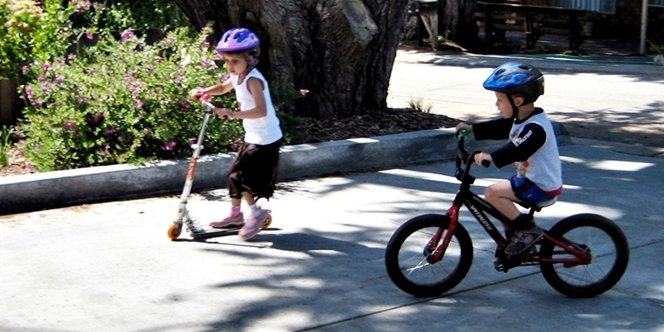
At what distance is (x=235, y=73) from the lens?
7.31 meters

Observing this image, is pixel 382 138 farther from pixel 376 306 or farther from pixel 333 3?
pixel 376 306

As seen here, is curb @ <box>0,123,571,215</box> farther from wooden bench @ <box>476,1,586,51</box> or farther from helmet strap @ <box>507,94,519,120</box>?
wooden bench @ <box>476,1,586,51</box>

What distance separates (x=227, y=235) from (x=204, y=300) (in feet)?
4.34

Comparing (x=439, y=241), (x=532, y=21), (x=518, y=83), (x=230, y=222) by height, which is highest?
(x=518, y=83)

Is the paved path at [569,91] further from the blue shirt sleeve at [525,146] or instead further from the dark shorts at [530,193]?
the blue shirt sleeve at [525,146]

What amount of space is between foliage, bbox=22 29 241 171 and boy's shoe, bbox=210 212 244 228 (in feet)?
4.61

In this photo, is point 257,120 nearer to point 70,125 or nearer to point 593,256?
point 70,125

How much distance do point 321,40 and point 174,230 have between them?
3883 millimetres

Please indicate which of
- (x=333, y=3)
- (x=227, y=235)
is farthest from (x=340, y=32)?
(x=227, y=235)

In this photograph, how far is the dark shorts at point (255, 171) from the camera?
23.9ft

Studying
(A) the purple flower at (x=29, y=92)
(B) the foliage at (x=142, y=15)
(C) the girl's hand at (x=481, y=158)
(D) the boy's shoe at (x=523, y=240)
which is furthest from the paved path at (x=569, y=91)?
(C) the girl's hand at (x=481, y=158)

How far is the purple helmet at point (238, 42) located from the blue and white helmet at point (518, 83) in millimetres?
1741

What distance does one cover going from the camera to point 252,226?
7336 millimetres

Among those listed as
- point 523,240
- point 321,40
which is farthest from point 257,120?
point 321,40
